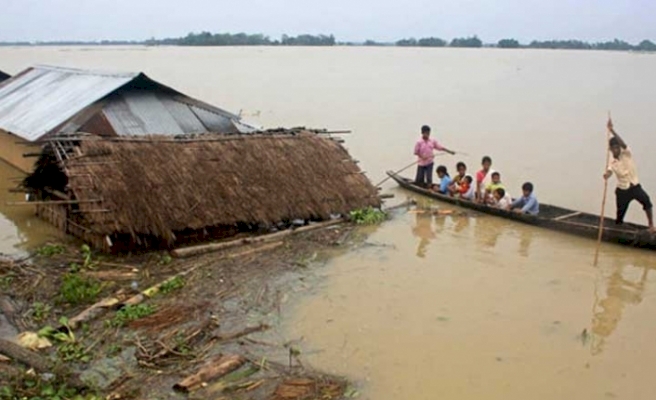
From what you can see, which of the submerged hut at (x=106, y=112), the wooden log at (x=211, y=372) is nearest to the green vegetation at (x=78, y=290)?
the wooden log at (x=211, y=372)

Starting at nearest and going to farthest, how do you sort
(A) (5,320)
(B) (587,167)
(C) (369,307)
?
1. (A) (5,320)
2. (C) (369,307)
3. (B) (587,167)

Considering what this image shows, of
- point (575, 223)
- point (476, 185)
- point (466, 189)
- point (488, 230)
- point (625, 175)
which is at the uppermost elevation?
point (625, 175)

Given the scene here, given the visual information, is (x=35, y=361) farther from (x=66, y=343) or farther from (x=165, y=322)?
(x=165, y=322)

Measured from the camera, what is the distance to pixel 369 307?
697cm

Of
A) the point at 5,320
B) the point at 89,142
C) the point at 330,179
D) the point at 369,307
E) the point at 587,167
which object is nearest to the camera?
the point at 5,320

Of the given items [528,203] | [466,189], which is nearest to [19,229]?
[466,189]

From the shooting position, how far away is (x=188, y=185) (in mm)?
8672

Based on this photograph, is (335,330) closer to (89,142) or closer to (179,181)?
(179,181)

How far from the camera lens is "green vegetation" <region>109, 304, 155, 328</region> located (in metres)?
6.16

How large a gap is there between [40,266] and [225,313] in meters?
2.65

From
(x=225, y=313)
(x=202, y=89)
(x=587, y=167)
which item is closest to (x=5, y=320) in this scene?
(x=225, y=313)

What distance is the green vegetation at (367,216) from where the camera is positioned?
9.98 meters

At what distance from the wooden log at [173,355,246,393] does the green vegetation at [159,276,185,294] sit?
171 cm

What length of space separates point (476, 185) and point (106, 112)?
6387mm
